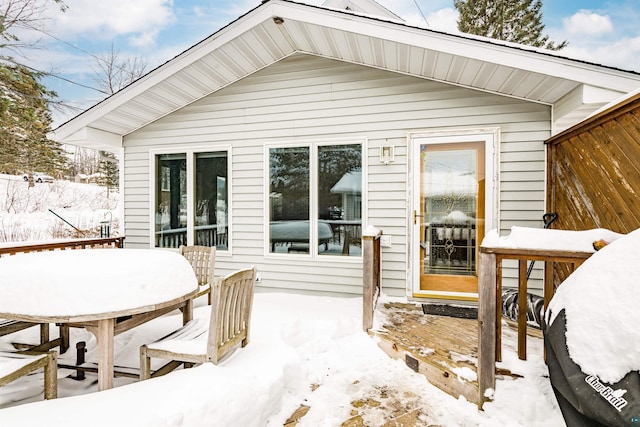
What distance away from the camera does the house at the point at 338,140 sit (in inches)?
142

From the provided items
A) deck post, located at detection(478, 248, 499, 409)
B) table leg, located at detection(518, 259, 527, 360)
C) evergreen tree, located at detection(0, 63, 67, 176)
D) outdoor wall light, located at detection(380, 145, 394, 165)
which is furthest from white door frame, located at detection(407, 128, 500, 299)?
evergreen tree, located at detection(0, 63, 67, 176)

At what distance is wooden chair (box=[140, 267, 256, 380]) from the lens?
6.67 feet

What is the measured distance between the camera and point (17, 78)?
845cm

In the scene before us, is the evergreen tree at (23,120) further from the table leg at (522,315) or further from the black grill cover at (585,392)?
the black grill cover at (585,392)

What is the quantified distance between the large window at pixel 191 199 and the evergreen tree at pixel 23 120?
19.5 feet

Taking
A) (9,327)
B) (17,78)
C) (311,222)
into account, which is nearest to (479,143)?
(311,222)

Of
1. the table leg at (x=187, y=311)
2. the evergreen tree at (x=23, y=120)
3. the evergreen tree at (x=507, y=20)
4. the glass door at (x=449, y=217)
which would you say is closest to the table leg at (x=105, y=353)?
the table leg at (x=187, y=311)

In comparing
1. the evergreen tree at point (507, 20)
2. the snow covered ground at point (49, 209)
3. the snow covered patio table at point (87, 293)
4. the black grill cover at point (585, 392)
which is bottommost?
the black grill cover at point (585, 392)

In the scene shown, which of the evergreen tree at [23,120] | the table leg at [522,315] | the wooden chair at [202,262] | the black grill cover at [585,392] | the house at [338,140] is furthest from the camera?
the evergreen tree at [23,120]

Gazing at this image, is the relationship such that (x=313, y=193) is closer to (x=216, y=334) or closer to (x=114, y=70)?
(x=216, y=334)

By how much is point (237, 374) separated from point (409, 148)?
3274 millimetres

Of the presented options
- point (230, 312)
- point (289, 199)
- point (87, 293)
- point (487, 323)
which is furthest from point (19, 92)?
point (487, 323)

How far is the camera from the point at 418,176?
4.09 m

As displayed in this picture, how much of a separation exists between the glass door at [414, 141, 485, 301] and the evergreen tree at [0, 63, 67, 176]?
987cm
